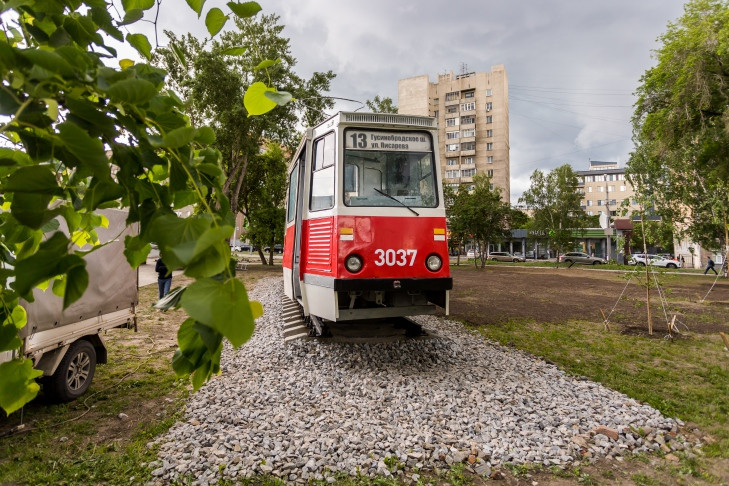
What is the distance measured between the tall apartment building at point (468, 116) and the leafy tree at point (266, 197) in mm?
44066

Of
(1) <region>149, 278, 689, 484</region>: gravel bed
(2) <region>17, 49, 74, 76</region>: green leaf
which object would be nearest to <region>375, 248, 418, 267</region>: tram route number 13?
(1) <region>149, 278, 689, 484</region>: gravel bed

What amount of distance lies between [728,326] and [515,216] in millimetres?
26214

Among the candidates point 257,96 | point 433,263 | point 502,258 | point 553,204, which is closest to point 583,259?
point 553,204

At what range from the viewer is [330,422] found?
14.1ft

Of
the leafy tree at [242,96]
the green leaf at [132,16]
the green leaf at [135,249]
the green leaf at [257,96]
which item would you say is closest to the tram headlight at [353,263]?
the green leaf at [135,249]

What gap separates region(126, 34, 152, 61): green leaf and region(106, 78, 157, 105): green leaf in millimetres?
322

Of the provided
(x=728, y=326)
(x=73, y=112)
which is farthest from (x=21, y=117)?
(x=728, y=326)

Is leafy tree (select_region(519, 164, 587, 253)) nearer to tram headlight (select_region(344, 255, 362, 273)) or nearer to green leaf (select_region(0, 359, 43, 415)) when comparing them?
tram headlight (select_region(344, 255, 362, 273))

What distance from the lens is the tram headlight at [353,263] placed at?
5.75 meters

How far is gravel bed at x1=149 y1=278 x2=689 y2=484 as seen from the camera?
3566mm

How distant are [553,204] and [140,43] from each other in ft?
A: 176

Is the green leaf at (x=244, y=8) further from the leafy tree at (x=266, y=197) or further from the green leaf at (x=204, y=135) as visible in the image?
the leafy tree at (x=266, y=197)

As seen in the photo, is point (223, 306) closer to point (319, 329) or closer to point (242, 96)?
point (319, 329)

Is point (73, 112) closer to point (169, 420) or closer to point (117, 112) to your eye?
point (117, 112)
